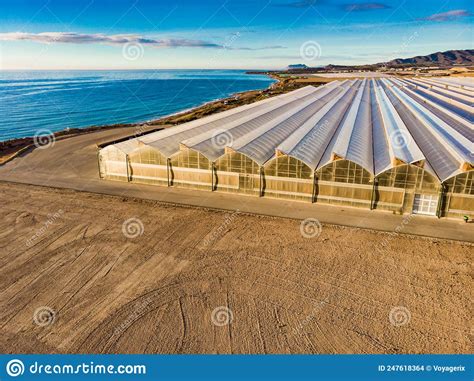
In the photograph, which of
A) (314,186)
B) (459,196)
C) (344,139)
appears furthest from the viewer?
(344,139)

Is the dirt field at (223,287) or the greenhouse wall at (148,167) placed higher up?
the greenhouse wall at (148,167)

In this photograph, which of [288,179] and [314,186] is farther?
[288,179]

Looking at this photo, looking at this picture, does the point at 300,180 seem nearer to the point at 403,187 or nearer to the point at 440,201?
the point at 403,187

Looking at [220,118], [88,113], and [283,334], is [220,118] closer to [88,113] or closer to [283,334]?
[283,334]

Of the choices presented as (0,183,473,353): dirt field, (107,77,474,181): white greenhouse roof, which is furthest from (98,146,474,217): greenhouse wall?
(0,183,473,353): dirt field

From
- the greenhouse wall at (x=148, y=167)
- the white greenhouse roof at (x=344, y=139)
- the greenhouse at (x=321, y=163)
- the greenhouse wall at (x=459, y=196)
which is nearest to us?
the greenhouse wall at (x=459, y=196)

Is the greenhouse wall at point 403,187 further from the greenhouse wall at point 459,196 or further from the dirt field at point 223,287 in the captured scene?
the dirt field at point 223,287

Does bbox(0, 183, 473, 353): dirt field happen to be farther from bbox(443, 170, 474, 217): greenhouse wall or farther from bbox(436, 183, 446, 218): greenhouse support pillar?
bbox(443, 170, 474, 217): greenhouse wall

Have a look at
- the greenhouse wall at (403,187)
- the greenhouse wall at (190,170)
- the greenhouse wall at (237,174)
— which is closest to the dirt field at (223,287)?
the greenhouse wall at (403,187)

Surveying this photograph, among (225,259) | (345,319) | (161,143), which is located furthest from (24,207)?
(345,319)

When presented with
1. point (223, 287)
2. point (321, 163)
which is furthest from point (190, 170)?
point (223, 287)
